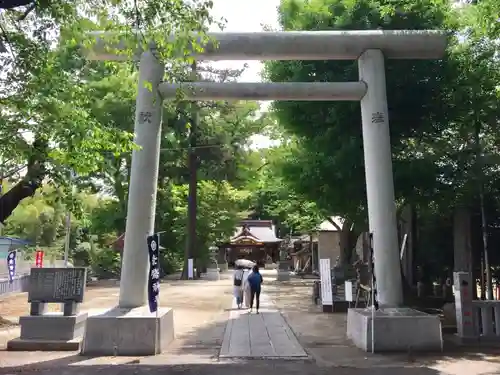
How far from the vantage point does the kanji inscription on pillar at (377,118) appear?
1002 centimetres

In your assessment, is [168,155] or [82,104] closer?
[82,104]

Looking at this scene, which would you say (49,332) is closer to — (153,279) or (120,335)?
(120,335)

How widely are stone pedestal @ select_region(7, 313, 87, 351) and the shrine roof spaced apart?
1249 inches

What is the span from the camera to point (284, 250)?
51.4m

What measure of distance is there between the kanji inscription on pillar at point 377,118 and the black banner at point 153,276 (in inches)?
203

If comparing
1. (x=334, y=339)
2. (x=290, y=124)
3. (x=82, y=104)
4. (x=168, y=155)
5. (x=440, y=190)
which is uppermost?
(x=168, y=155)

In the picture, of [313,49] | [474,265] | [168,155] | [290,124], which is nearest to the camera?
[313,49]

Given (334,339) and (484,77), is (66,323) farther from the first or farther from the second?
(484,77)

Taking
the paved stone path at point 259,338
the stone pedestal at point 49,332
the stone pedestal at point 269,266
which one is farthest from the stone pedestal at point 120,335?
the stone pedestal at point 269,266

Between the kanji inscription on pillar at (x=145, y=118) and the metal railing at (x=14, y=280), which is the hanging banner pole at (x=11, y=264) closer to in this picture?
the metal railing at (x=14, y=280)

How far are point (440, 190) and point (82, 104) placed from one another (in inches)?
387

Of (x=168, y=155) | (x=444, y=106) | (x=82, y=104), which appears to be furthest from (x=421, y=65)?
(x=168, y=155)

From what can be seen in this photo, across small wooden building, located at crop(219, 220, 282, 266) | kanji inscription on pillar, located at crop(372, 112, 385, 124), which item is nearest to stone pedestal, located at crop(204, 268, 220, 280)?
small wooden building, located at crop(219, 220, 282, 266)

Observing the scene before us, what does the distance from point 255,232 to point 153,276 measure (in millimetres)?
39320
